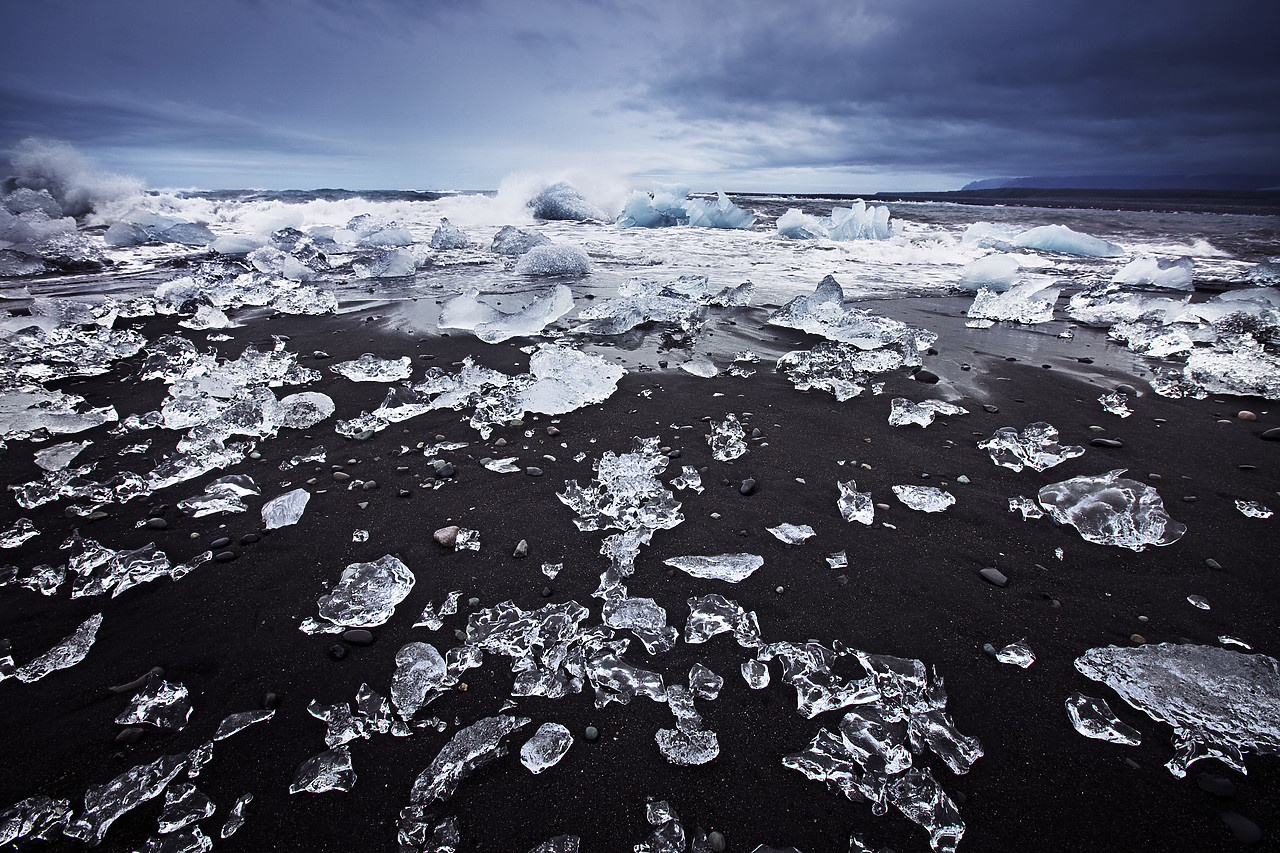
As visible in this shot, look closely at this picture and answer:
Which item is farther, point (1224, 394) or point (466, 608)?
point (1224, 394)

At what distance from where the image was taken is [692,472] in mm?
2725

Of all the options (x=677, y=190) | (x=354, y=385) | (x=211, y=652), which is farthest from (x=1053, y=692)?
(x=677, y=190)

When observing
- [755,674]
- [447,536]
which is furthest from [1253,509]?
[447,536]

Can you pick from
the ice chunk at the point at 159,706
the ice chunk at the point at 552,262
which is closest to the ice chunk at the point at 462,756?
the ice chunk at the point at 159,706

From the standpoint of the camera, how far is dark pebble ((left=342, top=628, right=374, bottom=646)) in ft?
5.84

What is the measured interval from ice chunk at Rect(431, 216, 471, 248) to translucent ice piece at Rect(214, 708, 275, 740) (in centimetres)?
1180

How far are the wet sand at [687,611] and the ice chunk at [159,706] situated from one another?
36mm

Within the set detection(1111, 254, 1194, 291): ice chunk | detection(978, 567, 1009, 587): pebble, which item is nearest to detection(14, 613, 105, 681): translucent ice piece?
detection(978, 567, 1009, 587): pebble

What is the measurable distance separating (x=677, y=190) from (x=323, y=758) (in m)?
19.0

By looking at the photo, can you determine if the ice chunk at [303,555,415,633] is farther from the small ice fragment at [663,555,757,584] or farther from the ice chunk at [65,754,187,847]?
the small ice fragment at [663,555,757,584]

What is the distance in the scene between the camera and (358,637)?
5.87 ft

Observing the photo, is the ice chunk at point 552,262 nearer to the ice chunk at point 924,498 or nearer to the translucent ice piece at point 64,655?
the ice chunk at point 924,498

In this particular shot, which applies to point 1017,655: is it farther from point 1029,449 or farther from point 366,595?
point 366,595

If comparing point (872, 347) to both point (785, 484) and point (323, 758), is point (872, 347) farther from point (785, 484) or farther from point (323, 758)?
point (323, 758)
